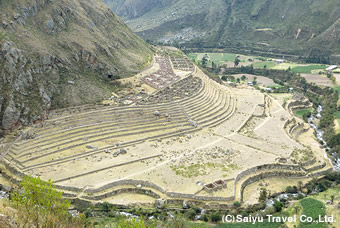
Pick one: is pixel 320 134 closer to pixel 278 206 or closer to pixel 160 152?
pixel 278 206

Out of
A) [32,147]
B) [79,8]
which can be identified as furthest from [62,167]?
[79,8]

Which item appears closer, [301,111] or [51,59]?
[51,59]

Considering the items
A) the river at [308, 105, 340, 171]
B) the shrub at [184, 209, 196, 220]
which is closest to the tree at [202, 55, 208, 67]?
the river at [308, 105, 340, 171]

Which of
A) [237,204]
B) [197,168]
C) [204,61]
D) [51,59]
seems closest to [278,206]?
[237,204]

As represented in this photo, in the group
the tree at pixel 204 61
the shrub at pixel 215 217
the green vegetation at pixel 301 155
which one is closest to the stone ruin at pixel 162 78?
the green vegetation at pixel 301 155

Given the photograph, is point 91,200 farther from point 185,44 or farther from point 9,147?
point 185,44

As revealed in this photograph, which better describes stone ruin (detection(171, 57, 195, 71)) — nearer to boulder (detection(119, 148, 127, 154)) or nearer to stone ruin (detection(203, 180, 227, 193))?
boulder (detection(119, 148, 127, 154))

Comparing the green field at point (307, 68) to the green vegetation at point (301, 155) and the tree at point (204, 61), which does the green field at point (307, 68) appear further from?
the green vegetation at point (301, 155)
